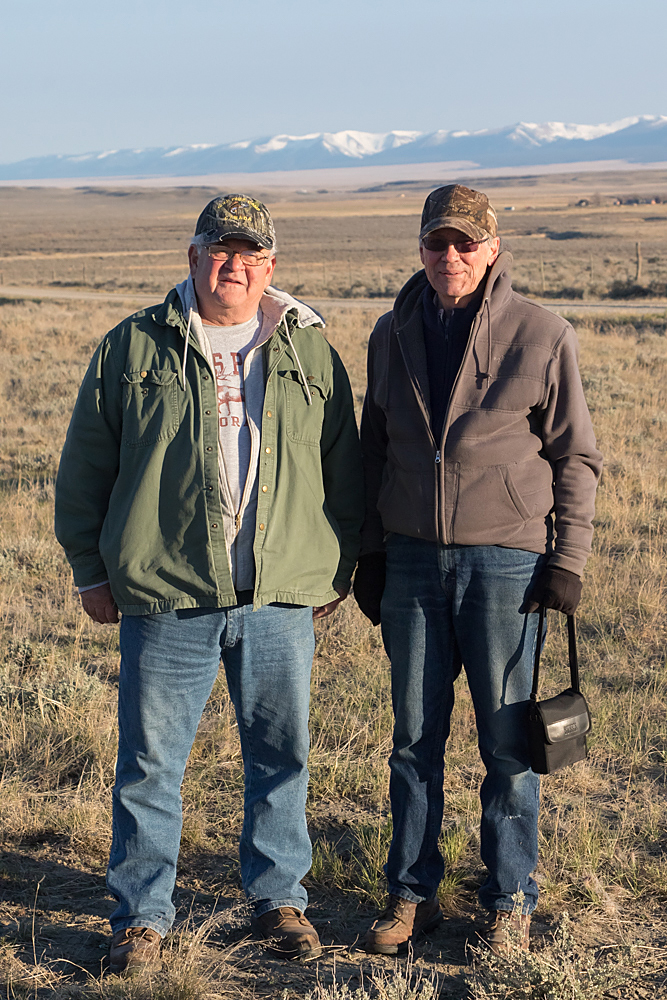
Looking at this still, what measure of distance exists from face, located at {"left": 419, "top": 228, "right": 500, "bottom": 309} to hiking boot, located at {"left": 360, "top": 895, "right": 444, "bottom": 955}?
6.28 ft

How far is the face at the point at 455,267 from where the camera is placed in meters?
2.59

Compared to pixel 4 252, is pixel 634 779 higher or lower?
lower

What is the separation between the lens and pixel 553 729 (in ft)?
8.73

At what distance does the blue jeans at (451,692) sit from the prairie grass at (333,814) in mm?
244

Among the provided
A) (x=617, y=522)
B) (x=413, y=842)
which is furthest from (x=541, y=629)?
(x=617, y=522)

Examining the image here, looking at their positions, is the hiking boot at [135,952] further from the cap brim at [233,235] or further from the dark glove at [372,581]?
the cap brim at [233,235]

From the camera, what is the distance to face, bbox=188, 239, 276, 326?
102 inches

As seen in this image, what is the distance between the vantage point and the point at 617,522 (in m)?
6.77

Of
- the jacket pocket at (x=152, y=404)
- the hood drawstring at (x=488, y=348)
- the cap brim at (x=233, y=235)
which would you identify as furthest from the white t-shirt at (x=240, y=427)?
the hood drawstring at (x=488, y=348)

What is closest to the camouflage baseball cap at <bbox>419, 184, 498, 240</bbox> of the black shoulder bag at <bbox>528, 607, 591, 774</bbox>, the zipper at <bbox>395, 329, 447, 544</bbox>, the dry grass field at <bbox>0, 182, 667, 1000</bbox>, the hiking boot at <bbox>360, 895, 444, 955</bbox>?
the zipper at <bbox>395, 329, 447, 544</bbox>

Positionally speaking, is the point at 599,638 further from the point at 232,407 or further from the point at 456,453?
the point at 232,407

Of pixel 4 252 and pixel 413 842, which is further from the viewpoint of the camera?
pixel 4 252

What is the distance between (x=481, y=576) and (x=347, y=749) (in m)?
1.57

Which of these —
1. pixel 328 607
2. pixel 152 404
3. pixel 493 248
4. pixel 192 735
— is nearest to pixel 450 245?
pixel 493 248
